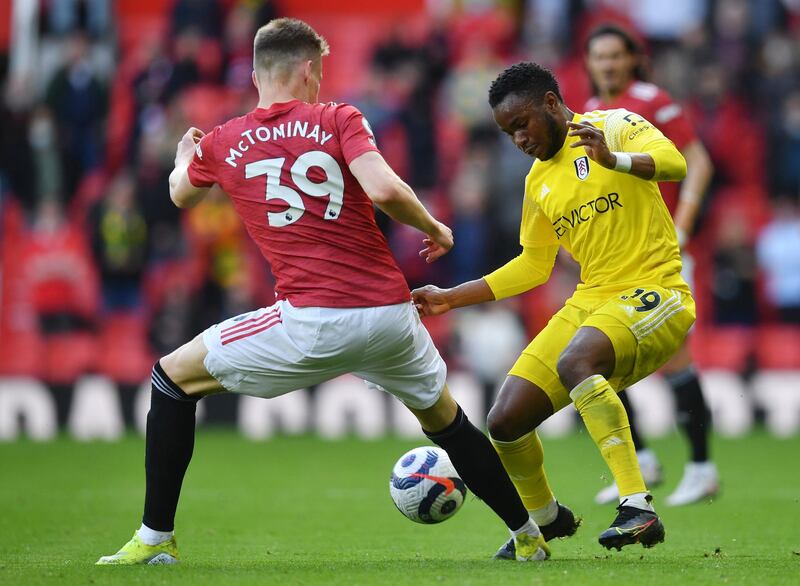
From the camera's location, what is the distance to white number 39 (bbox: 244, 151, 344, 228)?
19.6 feet

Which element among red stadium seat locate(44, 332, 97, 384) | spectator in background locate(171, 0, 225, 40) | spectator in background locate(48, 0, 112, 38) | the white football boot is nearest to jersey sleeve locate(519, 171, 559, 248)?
the white football boot

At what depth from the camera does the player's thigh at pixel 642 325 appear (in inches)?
255

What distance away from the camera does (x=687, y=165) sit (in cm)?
887

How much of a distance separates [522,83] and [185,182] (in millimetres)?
1661

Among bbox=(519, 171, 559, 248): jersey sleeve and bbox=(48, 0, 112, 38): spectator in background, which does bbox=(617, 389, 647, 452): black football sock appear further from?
bbox=(48, 0, 112, 38): spectator in background

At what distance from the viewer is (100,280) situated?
1641 cm

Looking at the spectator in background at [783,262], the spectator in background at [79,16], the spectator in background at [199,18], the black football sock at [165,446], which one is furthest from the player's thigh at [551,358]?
the spectator in background at [79,16]

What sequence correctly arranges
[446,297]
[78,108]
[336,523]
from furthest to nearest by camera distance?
[78,108]
[336,523]
[446,297]

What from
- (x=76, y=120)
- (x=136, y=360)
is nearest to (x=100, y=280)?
(x=136, y=360)

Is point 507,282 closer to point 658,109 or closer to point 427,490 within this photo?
point 427,490

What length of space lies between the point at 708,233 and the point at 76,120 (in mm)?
8146

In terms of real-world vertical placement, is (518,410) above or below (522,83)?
below

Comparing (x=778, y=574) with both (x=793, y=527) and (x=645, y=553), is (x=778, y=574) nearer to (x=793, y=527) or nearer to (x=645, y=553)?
(x=645, y=553)

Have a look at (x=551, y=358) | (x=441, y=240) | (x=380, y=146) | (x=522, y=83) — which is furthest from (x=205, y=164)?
(x=380, y=146)
